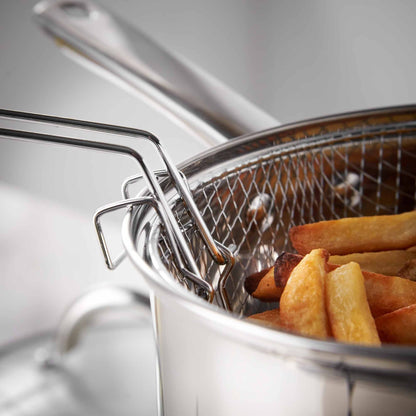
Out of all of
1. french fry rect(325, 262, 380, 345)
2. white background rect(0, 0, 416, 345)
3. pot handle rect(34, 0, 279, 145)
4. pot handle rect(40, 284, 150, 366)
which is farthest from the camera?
white background rect(0, 0, 416, 345)

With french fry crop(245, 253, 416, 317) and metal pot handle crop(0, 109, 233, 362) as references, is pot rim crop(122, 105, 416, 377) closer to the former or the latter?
metal pot handle crop(0, 109, 233, 362)

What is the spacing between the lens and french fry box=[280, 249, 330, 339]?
0.45 metres

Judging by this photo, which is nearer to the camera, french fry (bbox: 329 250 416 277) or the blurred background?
french fry (bbox: 329 250 416 277)

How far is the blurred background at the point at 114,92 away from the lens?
4.95 ft

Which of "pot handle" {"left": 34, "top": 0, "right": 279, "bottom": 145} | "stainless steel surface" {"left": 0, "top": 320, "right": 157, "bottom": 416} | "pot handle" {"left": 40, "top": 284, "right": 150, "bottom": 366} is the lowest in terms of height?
"stainless steel surface" {"left": 0, "top": 320, "right": 157, "bottom": 416}

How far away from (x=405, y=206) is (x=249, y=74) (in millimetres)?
1082

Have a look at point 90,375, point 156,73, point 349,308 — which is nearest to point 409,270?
point 349,308

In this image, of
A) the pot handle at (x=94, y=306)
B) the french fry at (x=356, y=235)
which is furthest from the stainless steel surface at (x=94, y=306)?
the french fry at (x=356, y=235)

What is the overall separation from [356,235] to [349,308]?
206 millimetres

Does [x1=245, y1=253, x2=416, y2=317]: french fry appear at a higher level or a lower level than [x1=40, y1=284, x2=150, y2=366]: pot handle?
higher

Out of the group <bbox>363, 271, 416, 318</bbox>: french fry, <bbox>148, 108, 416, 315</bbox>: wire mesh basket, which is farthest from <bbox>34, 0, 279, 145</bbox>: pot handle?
<bbox>363, 271, 416, 318</bbox>: french fry

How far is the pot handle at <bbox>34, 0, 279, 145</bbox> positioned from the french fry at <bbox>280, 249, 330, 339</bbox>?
13.9 inches

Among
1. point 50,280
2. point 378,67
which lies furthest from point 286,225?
point 50,280

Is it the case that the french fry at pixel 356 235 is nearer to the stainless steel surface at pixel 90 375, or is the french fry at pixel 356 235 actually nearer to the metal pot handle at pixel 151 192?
the metal pot handle at pixel 151 192
